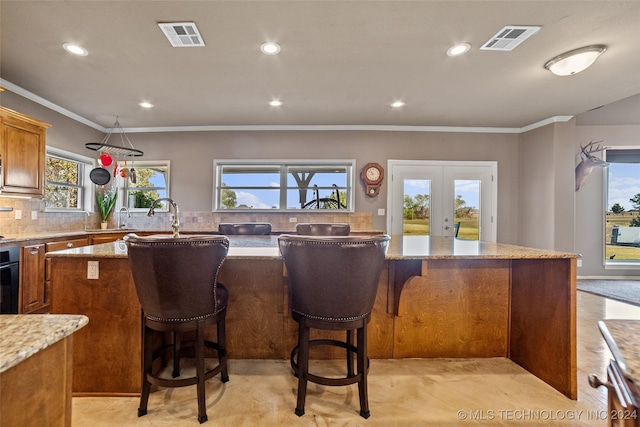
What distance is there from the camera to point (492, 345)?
7.22 feet

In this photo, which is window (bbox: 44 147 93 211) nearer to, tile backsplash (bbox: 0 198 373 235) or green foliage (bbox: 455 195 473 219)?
tile backsplash (bbox: 0 198 373 235)

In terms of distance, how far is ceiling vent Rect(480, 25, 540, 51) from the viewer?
7.55 ft

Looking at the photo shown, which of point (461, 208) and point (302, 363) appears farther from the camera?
point (461, 208)

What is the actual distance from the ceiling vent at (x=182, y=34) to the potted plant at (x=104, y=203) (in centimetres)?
A: 336

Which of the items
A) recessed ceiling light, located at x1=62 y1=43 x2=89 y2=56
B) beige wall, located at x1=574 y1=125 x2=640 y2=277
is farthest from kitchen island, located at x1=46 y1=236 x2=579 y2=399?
beige wall, located at x1=574 y1=125 x2=640 y2=277

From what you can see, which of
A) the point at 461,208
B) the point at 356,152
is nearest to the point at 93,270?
the point at 356,152

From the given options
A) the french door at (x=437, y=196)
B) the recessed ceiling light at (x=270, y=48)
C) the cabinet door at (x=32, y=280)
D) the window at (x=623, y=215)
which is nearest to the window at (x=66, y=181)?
the cabinet door at (x=32, y=280)

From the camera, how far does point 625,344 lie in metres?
0.62

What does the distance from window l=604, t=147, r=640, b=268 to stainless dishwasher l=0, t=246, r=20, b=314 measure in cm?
820

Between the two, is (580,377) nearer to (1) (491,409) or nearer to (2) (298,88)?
(1) (491,409)

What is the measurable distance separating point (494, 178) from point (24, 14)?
608 centimetres

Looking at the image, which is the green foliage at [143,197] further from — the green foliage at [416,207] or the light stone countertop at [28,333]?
the light stone countertop at [28,333]

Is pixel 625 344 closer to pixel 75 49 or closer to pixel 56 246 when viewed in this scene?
pixel 75 49

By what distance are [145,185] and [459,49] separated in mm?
5178
